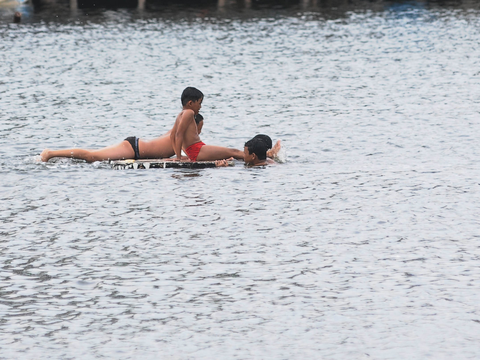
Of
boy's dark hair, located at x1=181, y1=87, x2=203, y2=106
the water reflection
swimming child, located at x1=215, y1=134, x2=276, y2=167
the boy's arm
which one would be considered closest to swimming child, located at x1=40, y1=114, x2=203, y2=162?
the boy's arm

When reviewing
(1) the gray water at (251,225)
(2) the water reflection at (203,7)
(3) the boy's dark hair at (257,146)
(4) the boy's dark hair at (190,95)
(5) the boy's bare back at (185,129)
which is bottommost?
(1) the gray water at (251,225)

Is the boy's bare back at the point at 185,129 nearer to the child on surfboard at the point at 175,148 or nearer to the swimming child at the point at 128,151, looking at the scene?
the child on surfboard at the point at 175,148

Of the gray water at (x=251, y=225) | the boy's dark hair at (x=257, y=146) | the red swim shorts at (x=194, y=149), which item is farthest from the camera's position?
the red swim shorts at (x=194, y=149)

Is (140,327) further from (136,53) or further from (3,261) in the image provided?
(136,53)

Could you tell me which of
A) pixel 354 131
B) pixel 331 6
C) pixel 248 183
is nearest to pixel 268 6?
pixel 331 6

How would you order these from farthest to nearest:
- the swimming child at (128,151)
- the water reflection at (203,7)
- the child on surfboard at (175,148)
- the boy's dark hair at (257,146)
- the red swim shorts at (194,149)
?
the water reflection at (203,7)
the swimming child at (128,151)
the red swim shorts at (194,149)
the boy's dark hair at (257,146)
the child on surfboard at (175,148)

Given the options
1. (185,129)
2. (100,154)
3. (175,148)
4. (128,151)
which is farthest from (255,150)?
(100,154)

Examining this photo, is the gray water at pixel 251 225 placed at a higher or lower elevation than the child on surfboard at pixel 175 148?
lower

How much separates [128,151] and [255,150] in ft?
9.31

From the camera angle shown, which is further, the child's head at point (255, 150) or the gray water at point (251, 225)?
the child's head at point (255, 150)

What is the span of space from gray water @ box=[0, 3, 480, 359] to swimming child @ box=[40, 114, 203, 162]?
9.3 inches

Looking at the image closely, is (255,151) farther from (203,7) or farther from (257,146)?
(203,7)

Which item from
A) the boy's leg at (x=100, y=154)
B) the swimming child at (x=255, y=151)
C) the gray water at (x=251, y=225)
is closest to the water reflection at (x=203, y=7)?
the gray water at (x=251, y=225)

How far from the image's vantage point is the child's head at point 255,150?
19.9 m
